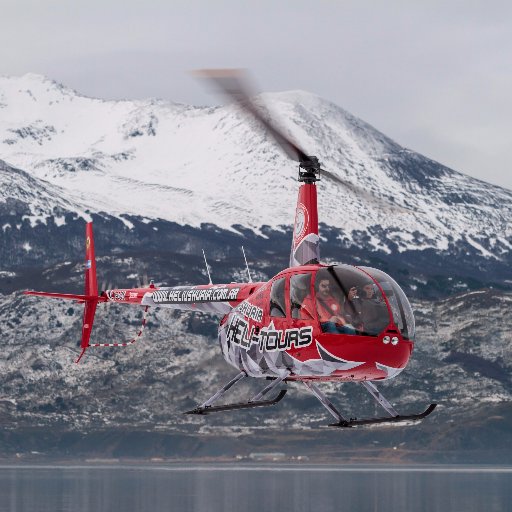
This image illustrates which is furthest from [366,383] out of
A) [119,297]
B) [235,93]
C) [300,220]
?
[119,297]

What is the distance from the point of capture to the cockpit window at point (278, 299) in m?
72.1

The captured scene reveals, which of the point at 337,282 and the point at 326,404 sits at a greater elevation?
the point at 337,282

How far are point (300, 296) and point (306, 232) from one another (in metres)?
10.8

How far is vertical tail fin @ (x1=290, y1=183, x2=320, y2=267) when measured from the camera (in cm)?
8062

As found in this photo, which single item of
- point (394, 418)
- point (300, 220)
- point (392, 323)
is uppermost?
point (300, 220)

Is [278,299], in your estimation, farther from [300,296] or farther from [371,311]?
[371,311]

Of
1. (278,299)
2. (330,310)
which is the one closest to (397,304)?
(330,310)

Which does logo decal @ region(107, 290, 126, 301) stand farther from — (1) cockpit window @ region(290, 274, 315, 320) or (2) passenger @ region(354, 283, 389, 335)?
(2) passenger @ region(354, 283, 389, 335)

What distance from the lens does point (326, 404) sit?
71.3m

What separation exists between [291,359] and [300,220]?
12617 mm

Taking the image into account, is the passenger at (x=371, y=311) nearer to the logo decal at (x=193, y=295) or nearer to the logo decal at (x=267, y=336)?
the logo decal at (x=267, y=336)

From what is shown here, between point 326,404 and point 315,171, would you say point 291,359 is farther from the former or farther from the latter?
point 315,171

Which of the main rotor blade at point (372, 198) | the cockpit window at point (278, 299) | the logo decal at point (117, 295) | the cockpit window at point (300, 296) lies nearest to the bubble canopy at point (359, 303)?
the cockpit window at point (300, 296)

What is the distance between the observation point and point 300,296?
70.9m
